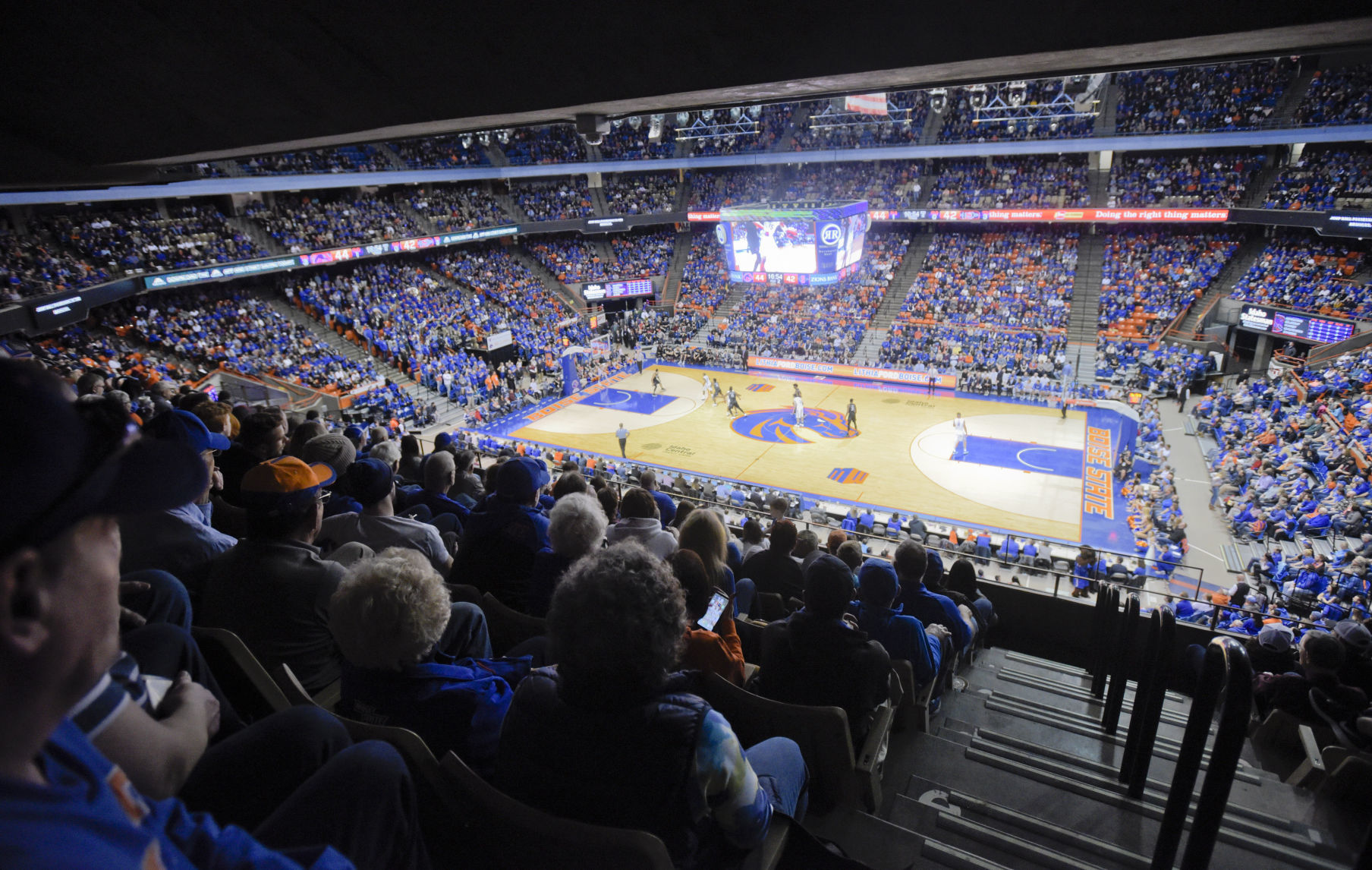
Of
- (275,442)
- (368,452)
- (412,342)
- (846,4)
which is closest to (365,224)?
(412,342)

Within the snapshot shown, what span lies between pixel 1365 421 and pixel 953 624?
17.5 m

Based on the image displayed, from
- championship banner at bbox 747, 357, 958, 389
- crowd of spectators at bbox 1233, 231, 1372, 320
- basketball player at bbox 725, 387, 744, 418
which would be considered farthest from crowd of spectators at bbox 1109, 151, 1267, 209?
basketball player at bbox 725, 387, 744, 418

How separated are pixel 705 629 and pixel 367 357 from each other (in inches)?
1147

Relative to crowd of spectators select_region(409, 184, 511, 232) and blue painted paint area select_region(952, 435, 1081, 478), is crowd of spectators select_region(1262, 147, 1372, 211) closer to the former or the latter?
blue painted paint area select_region(952, 435, 1081, 478)

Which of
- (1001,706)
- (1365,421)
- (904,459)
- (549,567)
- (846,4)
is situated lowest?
(904,459)

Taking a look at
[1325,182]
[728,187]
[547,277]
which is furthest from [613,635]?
[728,187]

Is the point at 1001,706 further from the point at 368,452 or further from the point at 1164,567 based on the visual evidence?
the point at 1164,567

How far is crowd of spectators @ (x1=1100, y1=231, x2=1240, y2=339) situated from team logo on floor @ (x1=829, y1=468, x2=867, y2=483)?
16.4 m

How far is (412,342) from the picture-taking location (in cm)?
3020

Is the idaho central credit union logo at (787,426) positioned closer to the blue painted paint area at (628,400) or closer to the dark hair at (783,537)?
the blue painted paint area at (628,400)

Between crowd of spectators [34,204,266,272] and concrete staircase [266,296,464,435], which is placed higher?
crowd of spectators [34,204,266,272]

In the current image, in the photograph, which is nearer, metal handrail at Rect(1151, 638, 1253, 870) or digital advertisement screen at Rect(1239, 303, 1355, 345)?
metal handrail at Rect(1151, 638, 1253, 870)

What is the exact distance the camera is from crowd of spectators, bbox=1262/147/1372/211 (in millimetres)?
25672

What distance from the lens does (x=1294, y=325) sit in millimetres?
23844
